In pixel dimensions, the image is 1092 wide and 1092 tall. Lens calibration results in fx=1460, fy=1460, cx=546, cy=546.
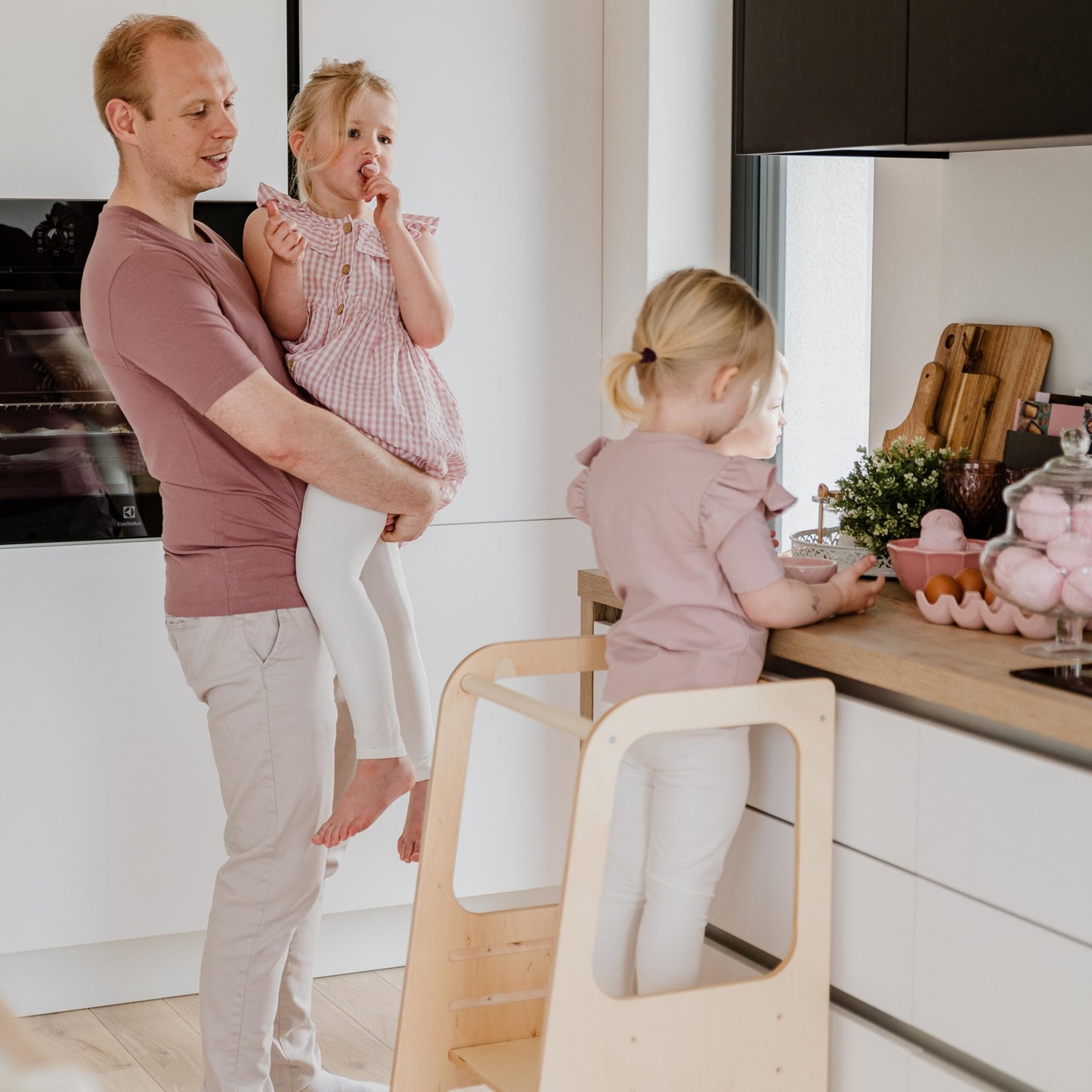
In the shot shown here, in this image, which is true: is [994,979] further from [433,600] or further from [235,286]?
[433,600]

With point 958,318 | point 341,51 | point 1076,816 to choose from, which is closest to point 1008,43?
point 958,318

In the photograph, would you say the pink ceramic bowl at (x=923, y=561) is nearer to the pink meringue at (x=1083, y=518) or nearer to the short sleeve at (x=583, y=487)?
the pink meringue at (x=1083, y=518)

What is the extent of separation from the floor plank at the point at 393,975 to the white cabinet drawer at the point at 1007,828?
178cm

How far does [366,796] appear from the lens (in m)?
2.23

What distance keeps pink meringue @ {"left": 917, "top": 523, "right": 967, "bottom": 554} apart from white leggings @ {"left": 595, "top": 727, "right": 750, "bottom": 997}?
361mm

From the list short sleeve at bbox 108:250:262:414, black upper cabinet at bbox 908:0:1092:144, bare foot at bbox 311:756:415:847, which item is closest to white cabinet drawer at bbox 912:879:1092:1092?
bare foot at bbox 311:756:415:847

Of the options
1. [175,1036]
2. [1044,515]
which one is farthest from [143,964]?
[1044,515]

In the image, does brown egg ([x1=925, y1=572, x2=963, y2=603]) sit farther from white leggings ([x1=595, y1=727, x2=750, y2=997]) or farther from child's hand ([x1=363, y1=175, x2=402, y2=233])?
child's hand ([x1=363, y1=175, x2=402, y2=233])

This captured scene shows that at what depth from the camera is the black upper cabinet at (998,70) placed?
1.85m

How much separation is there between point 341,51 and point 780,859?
190 centimetres

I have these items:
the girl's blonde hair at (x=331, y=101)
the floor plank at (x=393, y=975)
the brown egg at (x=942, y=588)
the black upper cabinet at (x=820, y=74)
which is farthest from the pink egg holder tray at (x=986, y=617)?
the floor plank at (x=393, y=975)

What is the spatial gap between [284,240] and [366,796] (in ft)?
2.80

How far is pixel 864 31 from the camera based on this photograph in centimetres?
221

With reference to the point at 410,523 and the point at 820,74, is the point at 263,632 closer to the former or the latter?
the point at 410,523
